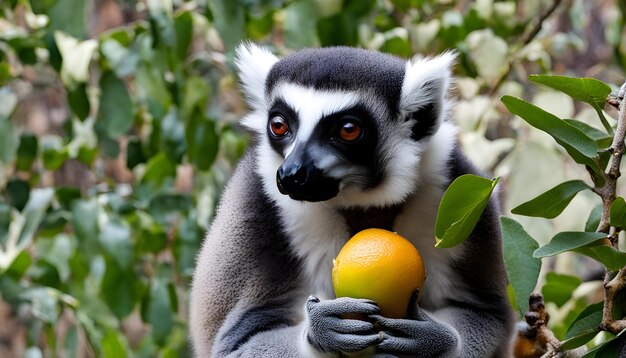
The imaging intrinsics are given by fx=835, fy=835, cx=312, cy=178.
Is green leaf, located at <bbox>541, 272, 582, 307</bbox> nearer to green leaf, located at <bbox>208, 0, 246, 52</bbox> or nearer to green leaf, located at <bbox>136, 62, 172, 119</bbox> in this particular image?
green leaf, located at <bbox>208, 0, 246, 52</bbox>

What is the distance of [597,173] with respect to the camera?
5.91ft

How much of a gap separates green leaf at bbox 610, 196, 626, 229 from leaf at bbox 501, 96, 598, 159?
0.11 m

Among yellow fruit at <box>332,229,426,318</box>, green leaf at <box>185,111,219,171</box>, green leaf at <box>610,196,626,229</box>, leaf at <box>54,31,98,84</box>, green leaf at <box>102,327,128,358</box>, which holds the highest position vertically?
green leaf at <box>610,196,626,229</box>

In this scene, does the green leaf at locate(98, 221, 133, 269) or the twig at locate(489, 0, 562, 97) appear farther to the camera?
the twig at locate(489, 0, 562, 97)

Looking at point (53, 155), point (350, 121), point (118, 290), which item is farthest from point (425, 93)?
point (53, 155)

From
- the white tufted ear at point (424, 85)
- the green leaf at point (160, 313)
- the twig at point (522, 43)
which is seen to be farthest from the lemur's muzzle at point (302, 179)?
the twig at point (522, 43)

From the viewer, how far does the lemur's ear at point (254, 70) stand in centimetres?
251

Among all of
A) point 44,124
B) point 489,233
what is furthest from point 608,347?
point 44,124

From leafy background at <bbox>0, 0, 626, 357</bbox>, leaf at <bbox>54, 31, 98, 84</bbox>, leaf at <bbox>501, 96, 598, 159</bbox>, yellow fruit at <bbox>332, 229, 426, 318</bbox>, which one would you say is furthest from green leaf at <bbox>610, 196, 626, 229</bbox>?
leaf at <bbox>54, 31, 98, 84</bbox>

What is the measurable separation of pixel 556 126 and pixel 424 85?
2.07ft

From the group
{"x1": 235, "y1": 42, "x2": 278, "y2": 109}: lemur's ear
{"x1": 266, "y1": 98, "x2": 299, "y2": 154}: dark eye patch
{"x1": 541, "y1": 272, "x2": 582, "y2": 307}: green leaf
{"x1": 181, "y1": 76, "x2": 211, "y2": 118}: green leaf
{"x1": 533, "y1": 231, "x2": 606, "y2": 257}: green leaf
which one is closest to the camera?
{"x1": 533, "y1": 231, "x2": 606, "y2": 257}: green leaf

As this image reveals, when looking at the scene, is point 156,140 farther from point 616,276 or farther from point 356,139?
point 616,276

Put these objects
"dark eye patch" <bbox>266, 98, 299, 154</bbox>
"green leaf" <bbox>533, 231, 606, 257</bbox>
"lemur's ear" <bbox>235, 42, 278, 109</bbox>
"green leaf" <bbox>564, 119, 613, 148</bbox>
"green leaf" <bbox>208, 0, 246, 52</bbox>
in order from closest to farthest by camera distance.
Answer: "green leaf" <bbox>533, 231, 606, 257</bbox>, "green leaf" <bbox>564, 119, 613, 148</bbox>, "dark eye patch" <bbox>266, 98, 299, 154</bbox>, "lemur's ear" <bbox>235, 42, 278, 109</bbox>, "green leaf" <bbox>208, 0, 246, 52</bbox>

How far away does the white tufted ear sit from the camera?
2324 millimetres
